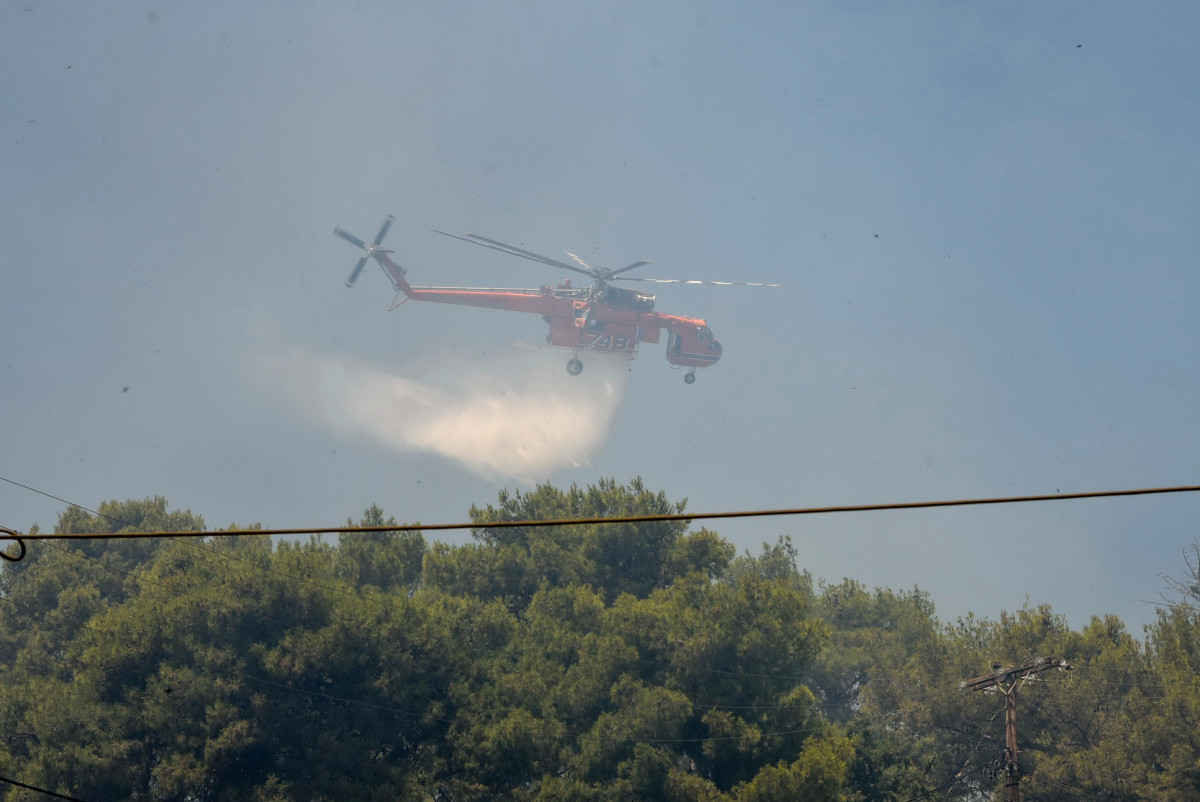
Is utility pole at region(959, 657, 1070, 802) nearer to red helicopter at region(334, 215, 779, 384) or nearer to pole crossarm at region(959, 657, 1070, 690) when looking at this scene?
pole crossarm at region(959, 657, 1070, 690)

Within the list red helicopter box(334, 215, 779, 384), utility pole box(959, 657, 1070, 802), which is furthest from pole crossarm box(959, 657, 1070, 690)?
red helicopter box(334, 215, 779, 384)

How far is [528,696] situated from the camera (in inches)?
1508

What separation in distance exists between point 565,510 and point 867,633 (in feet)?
61.2

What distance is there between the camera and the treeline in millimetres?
34656

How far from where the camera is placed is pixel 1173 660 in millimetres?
42594

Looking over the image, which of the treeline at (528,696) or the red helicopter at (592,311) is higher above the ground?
the red helicopter at (592,311)

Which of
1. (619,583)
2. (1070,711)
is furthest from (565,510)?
(1070,711)

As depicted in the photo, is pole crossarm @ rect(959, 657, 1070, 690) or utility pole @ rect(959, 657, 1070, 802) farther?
pole crossarm @ rect(959, 657, 1070, 690)

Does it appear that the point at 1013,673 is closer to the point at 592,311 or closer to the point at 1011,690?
the point at 1011,690

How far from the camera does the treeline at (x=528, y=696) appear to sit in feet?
114

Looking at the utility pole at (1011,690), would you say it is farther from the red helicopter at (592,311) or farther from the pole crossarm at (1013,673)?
the red helicopter at (592,311)

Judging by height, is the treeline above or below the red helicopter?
below

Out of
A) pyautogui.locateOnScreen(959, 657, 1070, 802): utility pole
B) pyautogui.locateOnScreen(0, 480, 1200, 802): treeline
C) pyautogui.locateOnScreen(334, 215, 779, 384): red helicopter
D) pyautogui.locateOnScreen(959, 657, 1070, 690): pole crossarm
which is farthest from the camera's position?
pyautogui.locateOnScreen(334, 215, 779, 384): red helicopter

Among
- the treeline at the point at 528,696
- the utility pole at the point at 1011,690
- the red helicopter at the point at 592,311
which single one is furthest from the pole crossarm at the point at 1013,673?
the red helicopter at the point at 592,311
